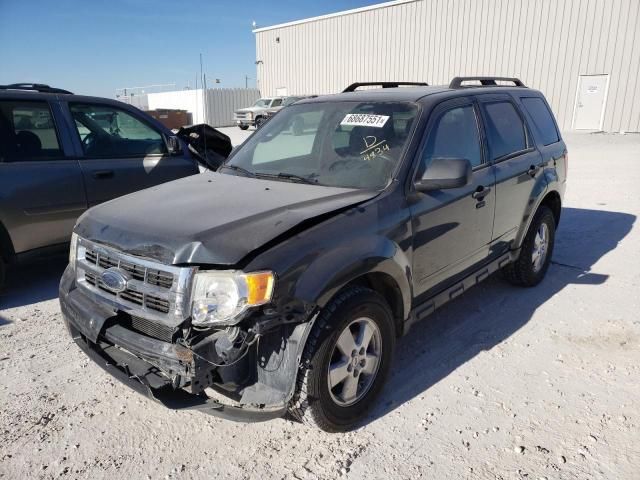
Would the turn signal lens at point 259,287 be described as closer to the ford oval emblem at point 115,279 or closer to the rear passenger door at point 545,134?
the ford oval emblem at point 115,279

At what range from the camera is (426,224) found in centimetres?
309

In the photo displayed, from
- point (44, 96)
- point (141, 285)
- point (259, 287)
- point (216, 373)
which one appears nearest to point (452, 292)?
point (259, 287)

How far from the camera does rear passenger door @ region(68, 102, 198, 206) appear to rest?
15.8 feet

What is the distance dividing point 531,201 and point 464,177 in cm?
177

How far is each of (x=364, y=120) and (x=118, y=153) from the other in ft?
9.71

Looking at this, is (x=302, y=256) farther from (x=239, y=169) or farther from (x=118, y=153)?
(x=118, y=153)

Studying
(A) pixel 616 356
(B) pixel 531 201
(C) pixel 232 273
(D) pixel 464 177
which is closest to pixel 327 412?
(C) pixel 232 273

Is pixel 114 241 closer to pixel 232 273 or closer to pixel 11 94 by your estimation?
pixel 232 273

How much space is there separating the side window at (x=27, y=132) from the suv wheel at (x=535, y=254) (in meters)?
4.38

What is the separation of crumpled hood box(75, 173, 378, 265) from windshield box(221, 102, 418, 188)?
0.19 metres

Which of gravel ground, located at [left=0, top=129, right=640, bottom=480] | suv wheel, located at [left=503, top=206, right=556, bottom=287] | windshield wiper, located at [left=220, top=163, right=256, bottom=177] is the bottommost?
gravel ground, located at [left=0, top=129, right=640, bottom=480]

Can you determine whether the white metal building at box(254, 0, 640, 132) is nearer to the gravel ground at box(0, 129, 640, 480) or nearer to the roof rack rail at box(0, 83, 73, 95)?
the gravel ground at box(0, 129, 640, 480)

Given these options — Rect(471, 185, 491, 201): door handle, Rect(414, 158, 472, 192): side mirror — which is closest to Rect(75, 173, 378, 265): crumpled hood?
Rect(414, 158, 472, 192): side mirror

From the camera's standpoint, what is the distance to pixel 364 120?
11.1 feet
